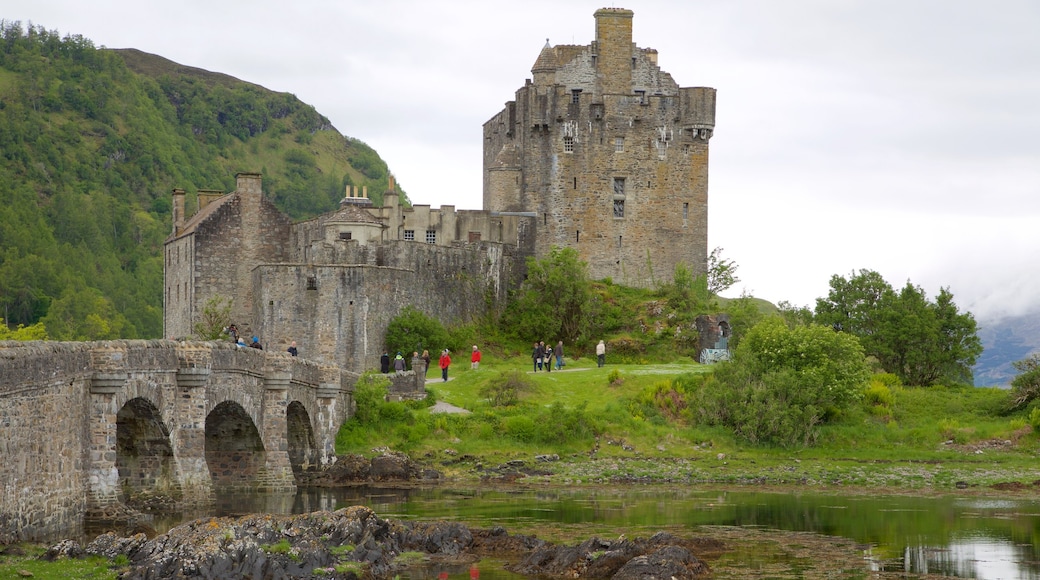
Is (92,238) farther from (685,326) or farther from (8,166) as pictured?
(685,326)

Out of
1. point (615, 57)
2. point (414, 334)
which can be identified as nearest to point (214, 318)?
point (414, 334)

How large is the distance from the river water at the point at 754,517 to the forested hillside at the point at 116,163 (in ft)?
195

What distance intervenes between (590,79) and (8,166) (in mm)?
84437

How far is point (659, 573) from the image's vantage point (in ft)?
94.4

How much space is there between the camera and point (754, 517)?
37.8 meters

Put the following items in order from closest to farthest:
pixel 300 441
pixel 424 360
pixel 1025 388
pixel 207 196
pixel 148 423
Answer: pixel 148 423
pixel 300 441
pixel 1025 388
pixel 424 360
pixel 207 196

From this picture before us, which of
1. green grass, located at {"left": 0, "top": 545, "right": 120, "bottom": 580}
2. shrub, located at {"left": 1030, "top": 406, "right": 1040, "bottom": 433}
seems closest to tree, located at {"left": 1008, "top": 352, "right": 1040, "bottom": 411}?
shrub, located at {"left": 1030, "top": 406, "right": 1040, "bottom": 433}

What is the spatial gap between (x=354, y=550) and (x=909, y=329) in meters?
36.6

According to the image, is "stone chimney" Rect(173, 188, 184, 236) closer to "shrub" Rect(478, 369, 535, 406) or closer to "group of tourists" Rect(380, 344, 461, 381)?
"group of tourists" Rect(380, 344, 461, 381)

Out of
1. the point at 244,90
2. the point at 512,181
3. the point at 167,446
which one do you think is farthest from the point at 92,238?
the point at 167,446

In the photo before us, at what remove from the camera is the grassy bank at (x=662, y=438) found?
156 feet

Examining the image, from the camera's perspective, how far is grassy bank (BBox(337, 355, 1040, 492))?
1870 inches

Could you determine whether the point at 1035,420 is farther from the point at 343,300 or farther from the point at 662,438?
the point at 343,300

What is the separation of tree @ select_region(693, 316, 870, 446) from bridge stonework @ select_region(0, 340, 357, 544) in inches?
501
